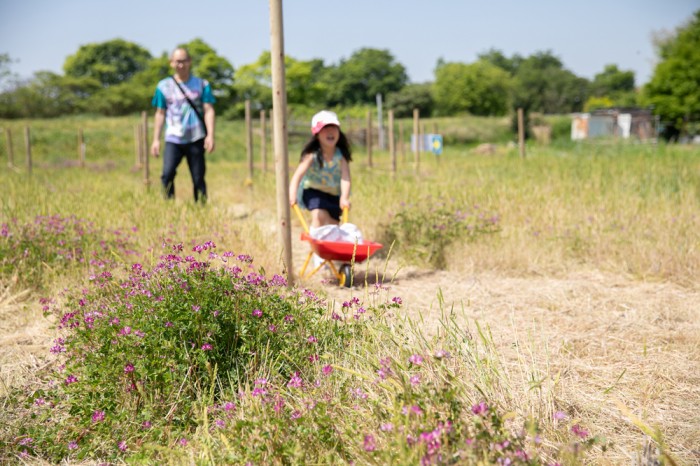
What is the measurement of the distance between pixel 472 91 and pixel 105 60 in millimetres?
49113

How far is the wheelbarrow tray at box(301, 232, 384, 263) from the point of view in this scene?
4.00m

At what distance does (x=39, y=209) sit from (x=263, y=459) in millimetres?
4553

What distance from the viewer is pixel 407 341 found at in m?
2.60

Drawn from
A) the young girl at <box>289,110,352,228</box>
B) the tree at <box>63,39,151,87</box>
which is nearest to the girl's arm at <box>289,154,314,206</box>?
the young girl at <box>289,110,352,228</box>

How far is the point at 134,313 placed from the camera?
8.30 feet

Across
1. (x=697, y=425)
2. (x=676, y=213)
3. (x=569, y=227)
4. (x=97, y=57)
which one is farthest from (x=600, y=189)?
(x=97, y=57)

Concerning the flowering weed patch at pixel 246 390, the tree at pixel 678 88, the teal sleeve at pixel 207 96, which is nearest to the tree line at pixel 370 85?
the tree at pixel 678 88

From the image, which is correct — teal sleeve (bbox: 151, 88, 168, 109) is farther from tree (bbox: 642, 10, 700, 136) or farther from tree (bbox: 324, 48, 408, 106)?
tree (bbox: 324, 48, 408, 106)

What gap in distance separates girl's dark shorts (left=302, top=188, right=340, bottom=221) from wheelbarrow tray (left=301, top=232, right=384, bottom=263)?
0.92 metres

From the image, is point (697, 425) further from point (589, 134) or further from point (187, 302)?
point (589, 134)

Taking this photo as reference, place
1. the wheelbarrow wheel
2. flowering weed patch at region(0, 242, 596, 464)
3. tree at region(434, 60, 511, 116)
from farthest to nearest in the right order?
tree at region(434, 60, 511, 116) < the wheelbarrow wheel < flowering weed patch at region(0, 242, 596, 464)

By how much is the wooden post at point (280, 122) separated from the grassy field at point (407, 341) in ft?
1.23

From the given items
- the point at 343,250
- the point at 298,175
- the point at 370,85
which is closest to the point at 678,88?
the point at 298,175

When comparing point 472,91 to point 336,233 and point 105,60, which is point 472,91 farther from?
point 336,233
